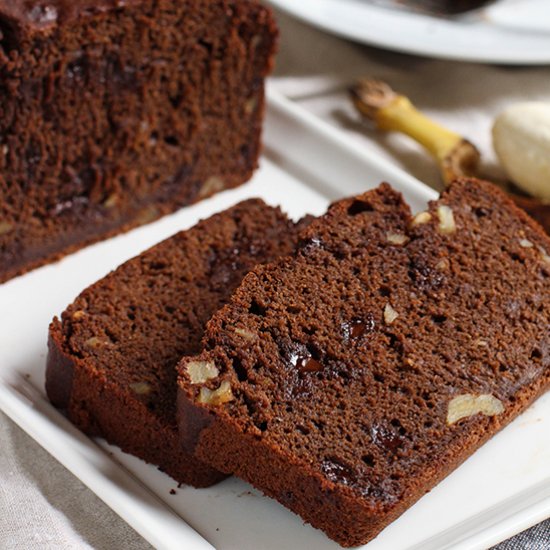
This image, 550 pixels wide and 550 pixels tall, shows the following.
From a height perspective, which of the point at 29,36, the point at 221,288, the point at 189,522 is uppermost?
the point at 29,36

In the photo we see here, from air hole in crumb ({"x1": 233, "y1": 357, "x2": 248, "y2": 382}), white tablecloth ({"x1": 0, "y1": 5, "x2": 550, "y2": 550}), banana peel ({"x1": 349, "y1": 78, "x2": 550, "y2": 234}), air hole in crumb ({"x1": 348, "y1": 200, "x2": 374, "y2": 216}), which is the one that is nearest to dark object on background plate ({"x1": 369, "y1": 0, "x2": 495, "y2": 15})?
white tablecloth ({"x1": 0, "y1": 5, "x2": 550, "y2": 550})

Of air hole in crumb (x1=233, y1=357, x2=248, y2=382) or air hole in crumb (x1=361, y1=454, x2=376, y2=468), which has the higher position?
air hole in crumb (x1=233, y1=357, x2=248, y2=382)

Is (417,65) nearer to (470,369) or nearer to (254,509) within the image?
(470,369)

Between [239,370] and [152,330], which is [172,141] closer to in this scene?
[152,330]

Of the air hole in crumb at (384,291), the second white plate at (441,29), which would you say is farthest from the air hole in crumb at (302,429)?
the second white plate at (441,29)

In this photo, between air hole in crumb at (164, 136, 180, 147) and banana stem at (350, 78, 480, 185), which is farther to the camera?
banana stem at (350, 78, 480, 185)

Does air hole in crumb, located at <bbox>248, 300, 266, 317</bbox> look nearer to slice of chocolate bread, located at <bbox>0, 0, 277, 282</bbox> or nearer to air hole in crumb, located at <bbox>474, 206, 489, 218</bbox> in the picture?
air hole in crumb, located at <bbox>474, 206, 489, 218</bbox>

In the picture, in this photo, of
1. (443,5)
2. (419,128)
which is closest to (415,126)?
(419,128)

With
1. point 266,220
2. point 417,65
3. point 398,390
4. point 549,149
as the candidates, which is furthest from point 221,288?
point 417,65
